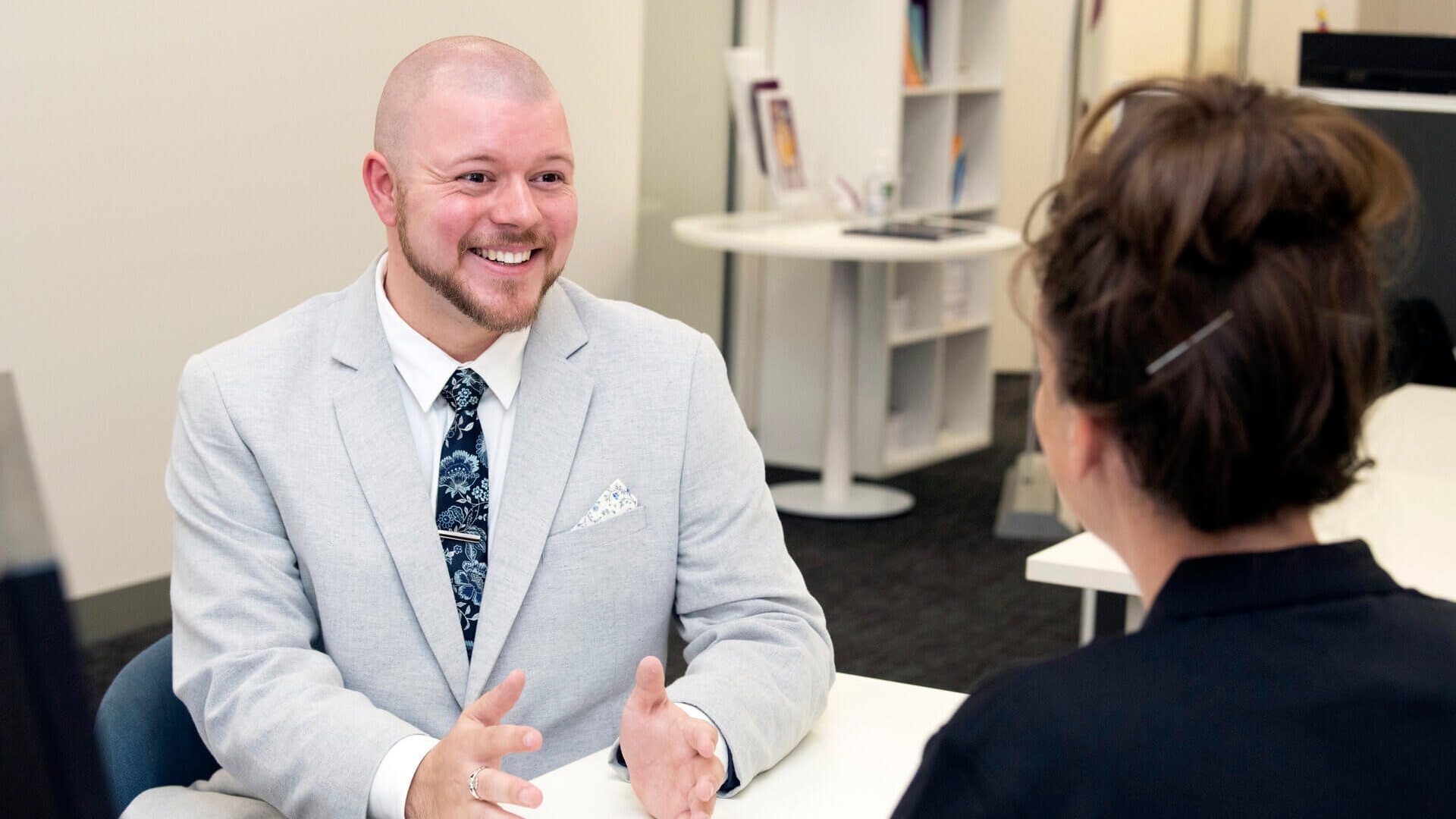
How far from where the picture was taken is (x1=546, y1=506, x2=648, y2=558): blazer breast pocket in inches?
60.7

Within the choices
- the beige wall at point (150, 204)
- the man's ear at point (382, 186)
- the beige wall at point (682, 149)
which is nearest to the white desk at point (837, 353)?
the beige wall at point (682, 149)

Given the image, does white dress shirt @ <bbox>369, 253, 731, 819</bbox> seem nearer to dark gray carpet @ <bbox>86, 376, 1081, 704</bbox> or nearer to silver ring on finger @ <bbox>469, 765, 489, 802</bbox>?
silver ring on finger @ <bbox>469, 765, 489, 802</bbox>

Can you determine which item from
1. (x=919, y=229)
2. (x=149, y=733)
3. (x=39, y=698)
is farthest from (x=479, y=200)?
(x=919, y=229)

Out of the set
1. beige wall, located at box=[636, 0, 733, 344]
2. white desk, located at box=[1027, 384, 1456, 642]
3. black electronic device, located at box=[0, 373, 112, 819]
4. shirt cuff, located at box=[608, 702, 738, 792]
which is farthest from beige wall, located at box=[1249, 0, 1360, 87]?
black electronic device, located at box=[0, 373, 112, 819]

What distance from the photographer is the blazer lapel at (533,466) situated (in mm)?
1491

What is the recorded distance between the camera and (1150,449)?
76 cm

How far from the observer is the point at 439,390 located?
159 centimetres

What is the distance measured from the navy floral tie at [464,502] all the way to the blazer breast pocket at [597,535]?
80 millimetres

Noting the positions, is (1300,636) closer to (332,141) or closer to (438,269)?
(438,269)

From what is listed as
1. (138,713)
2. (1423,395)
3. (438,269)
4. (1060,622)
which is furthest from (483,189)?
(1060,622)

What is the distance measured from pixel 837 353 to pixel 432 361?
11.0ft

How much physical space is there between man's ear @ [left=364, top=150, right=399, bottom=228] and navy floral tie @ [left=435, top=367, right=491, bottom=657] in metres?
0.22

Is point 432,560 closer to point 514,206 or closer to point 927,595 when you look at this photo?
point 514,206

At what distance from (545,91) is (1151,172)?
1020 mm
